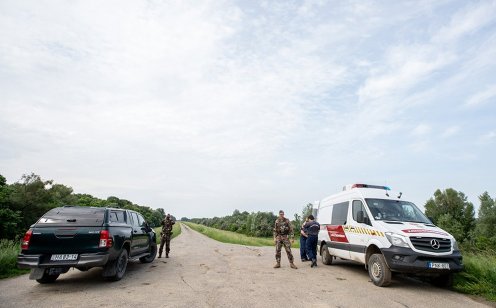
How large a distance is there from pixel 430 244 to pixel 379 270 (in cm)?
137

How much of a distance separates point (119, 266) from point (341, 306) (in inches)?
226

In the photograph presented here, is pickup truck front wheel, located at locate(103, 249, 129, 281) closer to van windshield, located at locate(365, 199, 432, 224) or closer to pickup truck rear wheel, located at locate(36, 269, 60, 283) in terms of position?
pickup truck rear wheel, located at locate(36, 269, 60, 283)

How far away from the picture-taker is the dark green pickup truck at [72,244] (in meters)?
7.78

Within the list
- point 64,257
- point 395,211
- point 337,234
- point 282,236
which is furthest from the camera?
point 282,236

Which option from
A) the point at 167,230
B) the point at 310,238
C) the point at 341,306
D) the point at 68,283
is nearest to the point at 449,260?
the point at 341,306

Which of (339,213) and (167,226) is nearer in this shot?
(339,213)

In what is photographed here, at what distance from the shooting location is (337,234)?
11.3 metres

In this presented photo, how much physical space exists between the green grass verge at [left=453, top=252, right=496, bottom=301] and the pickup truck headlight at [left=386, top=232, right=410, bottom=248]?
5.43 feet

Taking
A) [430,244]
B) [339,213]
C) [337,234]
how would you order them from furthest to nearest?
[339,213], [337,234], [430,244]

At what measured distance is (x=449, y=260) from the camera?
794cm

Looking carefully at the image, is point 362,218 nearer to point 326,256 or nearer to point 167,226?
point 326,256

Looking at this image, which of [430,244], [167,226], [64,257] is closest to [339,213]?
[430,244]

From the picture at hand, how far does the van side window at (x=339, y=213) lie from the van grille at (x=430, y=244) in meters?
2.89

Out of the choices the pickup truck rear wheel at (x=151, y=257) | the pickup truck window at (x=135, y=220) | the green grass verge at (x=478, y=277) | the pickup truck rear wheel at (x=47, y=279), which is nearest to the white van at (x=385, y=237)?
the green grass verge at (x=478, y=277)
